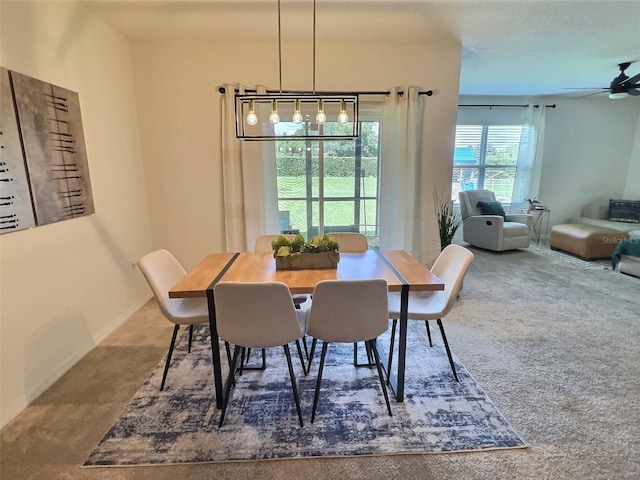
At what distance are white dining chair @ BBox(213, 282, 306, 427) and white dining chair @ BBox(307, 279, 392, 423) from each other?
0.12 m

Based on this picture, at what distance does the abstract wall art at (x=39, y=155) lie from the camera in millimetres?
1840

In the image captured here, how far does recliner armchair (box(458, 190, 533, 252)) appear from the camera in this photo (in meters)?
5.18

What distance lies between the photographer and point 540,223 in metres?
6.10

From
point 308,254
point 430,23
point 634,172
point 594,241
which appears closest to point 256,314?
point 308,254

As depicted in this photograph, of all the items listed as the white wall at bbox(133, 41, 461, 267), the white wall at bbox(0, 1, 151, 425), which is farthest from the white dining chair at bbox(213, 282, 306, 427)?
the white wall at bbox(133, 41, 461, 267)

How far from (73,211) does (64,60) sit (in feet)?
3.50

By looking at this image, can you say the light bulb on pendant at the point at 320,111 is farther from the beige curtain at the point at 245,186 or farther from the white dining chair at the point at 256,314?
the beige curtain at the point at 245,186

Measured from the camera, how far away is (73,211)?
2.39m

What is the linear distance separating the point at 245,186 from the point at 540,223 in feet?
18.0

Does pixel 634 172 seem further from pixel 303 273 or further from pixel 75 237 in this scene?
pixel 75 237

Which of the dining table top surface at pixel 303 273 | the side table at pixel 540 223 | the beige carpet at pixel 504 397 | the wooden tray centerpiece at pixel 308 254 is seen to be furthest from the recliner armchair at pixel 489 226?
the wooden tray centerpiece at pixel 308 254

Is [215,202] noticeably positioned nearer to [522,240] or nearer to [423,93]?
[423,93]

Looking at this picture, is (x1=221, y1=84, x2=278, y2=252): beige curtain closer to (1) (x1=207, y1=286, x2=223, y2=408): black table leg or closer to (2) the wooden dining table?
(2) the wooden dining table

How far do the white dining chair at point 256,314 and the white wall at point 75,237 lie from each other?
4.10 feet
